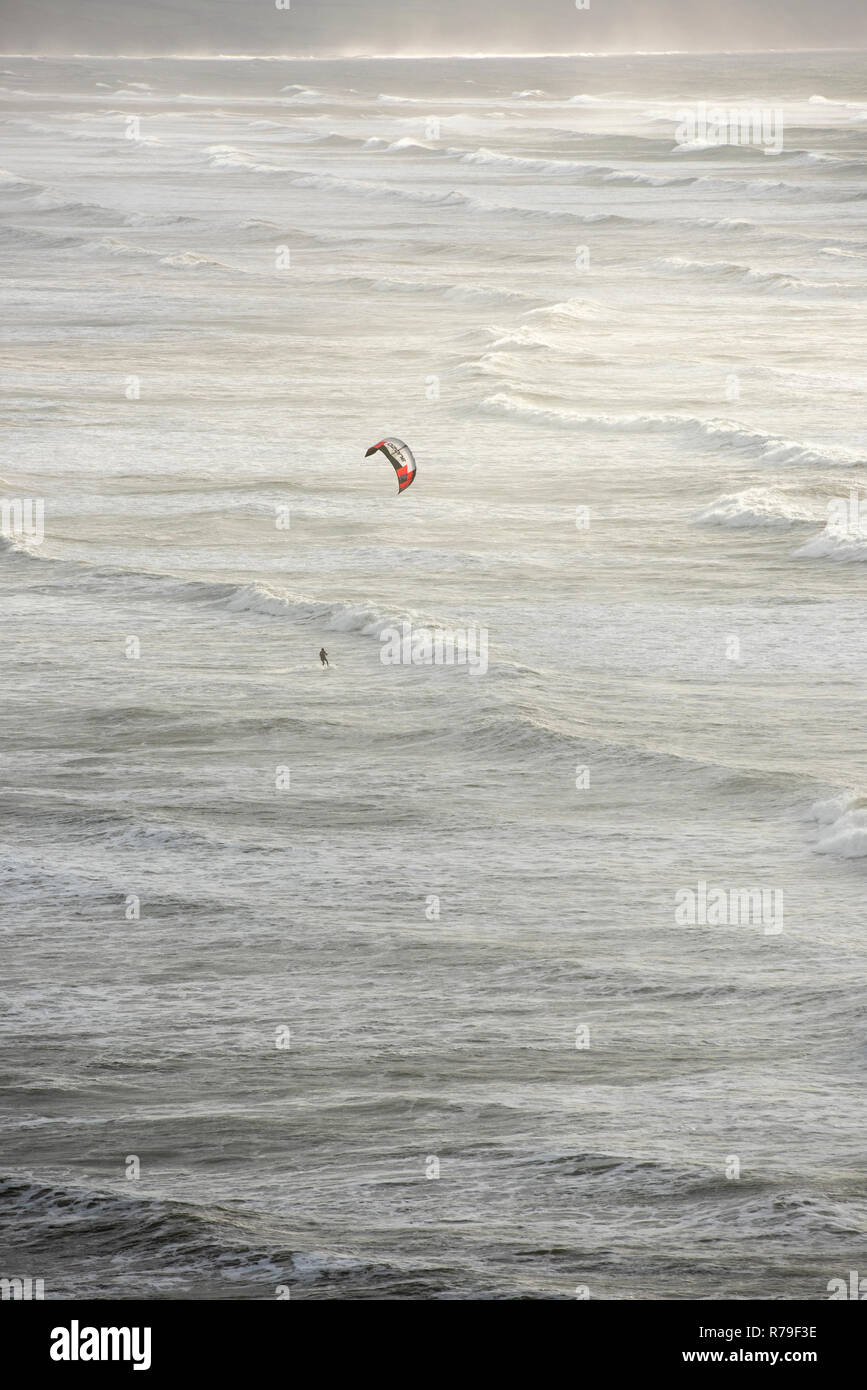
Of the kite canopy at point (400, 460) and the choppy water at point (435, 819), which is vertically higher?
the kite canopy at point (400, 460)

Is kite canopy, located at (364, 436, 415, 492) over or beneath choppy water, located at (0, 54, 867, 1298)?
over

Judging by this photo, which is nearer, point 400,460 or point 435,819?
point 435,819

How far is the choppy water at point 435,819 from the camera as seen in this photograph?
31.5 feet

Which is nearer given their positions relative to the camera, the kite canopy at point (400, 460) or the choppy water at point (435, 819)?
the choppy water at point (435, 819)

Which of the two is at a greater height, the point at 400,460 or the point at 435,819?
the point at 400,460

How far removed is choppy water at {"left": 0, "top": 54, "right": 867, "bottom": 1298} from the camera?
9.59 meters

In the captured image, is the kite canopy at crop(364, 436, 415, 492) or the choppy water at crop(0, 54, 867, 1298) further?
the kite canopy at crop(364, 436, 415, 492)

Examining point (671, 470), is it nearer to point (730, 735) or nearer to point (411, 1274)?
point (730, 735)

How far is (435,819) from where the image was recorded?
14844 millimetres

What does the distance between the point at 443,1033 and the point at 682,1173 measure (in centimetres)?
210
